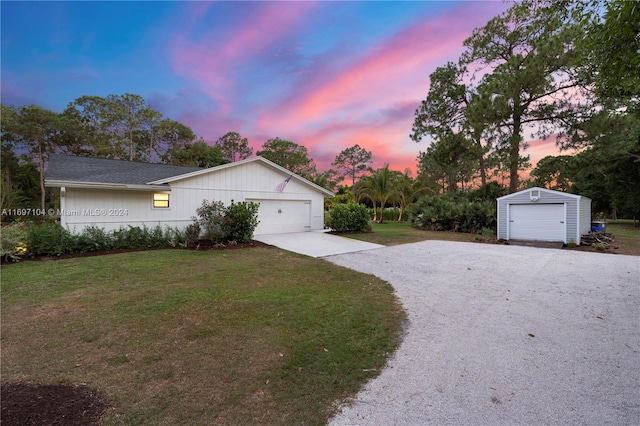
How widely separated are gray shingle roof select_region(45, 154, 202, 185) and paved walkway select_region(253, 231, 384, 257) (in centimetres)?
485

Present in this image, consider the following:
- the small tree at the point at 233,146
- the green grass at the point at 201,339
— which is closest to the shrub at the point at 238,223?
the green grass at the point at 201,339

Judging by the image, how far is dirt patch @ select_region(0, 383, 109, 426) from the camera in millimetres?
1933

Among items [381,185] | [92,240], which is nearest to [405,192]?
[381,185]

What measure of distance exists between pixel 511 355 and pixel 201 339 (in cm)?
340

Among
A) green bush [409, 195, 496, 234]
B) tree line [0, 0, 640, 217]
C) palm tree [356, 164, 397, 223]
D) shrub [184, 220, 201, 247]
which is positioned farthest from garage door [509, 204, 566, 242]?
shrub [184, 220, 201, 247]

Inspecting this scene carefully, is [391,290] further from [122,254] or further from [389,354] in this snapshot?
[122,254]

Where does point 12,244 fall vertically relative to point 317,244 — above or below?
above

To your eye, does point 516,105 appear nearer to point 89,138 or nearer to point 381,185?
point 381,185

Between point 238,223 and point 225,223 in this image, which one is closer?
point 225,223

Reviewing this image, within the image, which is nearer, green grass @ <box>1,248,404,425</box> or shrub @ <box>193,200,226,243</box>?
green grass @ <box>1,248,404,425</box>

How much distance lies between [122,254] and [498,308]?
9350 millimetres

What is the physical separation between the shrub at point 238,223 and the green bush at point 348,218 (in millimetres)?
4902

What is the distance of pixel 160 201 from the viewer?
10.4 meters

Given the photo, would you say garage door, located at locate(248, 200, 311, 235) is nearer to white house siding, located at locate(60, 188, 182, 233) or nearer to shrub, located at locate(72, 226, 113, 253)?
white house siding, located at locate(60, 188, 182, 233)
